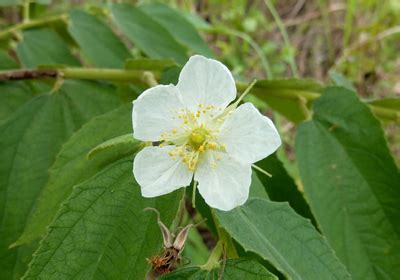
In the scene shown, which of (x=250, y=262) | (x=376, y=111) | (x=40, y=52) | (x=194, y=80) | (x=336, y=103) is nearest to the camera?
(x=250, y=262)

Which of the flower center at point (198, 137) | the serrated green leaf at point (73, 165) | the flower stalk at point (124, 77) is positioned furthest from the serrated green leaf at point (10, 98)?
Answer: the flower center at point (198, 137)

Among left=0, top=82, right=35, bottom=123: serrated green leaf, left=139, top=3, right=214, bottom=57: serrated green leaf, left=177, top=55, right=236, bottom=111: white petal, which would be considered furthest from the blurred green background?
left=177, top=55, right=236, bottom=111: white petal

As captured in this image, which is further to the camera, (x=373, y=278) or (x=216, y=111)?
(x=373, y=278)

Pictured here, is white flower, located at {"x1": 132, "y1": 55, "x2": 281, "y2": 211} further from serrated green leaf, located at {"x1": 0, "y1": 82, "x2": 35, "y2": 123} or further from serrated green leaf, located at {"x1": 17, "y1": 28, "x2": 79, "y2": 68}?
serrated green leaf, located at {"x1": 17, "y1": 28, "x2": 79, "y2": 68}

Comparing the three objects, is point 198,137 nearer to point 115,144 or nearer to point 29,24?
point 115,144

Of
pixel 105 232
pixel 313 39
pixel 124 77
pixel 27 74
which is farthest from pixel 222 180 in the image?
pixel 313 39

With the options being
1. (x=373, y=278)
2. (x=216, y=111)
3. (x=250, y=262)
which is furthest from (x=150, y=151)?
(x=373, y=278)

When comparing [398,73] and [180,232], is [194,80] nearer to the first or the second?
[180,232]

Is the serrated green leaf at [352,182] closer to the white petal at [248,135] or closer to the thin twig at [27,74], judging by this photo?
the white petal at [248,135]
